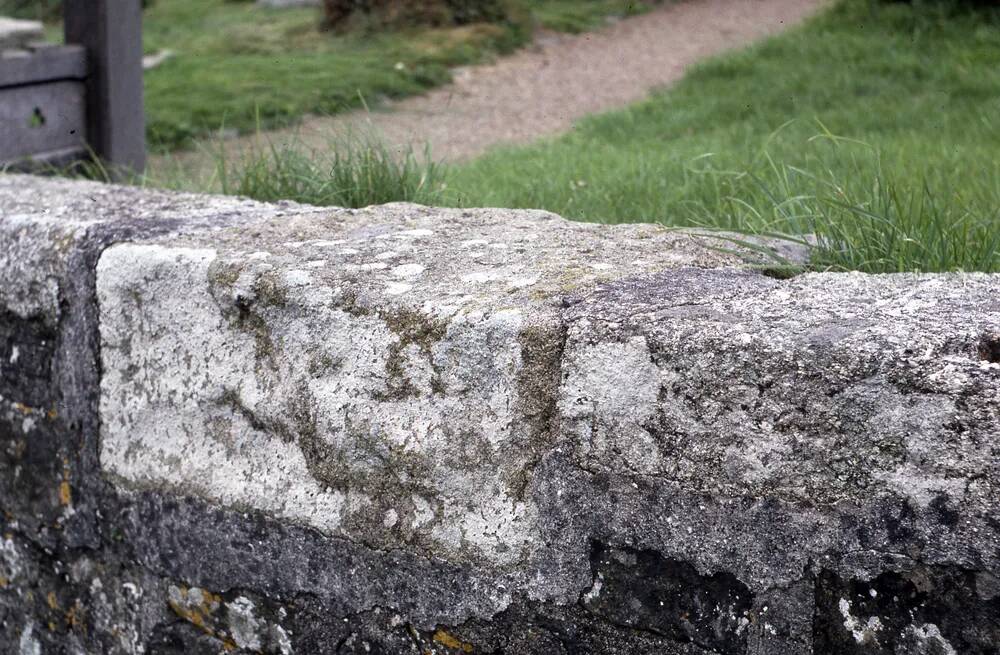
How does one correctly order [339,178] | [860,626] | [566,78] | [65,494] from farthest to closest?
[566,78], [339,178], [65,494], [860,626]

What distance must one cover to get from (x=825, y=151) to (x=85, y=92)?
3.45 metres

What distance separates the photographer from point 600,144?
18.6 feet

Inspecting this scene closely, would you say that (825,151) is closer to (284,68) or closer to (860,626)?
(860,626)

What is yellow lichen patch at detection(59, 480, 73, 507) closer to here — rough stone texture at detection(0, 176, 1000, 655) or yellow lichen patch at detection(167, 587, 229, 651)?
rough stone texture at detection(0, 176, 1000, 655)

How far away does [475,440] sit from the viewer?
141cm

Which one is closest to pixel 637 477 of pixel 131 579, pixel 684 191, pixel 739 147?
pixel 131 579

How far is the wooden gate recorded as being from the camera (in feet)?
15.8

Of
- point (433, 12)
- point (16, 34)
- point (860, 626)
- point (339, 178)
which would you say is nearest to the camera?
point (860, 626)

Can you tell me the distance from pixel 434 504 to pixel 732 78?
6454mm

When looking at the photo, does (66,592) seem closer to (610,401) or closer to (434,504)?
(434,504)

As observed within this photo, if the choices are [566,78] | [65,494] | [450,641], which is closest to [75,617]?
[65,494]

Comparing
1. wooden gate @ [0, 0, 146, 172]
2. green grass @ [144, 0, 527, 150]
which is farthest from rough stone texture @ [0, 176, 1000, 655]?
green grass @ [144, 0, 527, 150]

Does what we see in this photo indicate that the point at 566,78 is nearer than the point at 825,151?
No

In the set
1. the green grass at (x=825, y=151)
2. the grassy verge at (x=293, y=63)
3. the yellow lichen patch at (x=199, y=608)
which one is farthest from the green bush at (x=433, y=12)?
the yellow lichen patch at (x=199, y=608)
